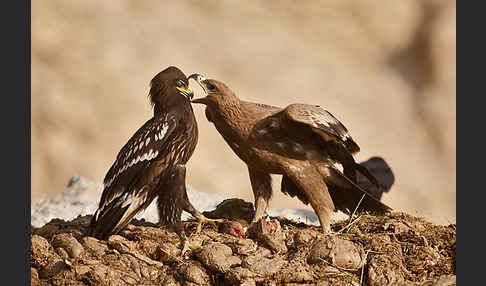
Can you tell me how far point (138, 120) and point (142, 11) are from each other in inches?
59.9

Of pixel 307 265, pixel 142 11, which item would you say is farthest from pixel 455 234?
pixel 142 11

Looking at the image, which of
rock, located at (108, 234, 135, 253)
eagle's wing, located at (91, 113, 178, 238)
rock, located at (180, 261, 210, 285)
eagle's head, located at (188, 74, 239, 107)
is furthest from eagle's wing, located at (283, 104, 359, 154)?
rock, located at (108, 234, 135, 253)

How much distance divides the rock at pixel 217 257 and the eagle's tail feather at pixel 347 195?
0.98 meters

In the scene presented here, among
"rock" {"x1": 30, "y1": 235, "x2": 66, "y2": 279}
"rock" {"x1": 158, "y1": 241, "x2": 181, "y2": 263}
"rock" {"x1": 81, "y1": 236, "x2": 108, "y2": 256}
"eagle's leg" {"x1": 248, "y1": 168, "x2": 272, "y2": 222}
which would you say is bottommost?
"rock" {"x1": 30, "y1": 235, "x2": 66, "y2": 279}

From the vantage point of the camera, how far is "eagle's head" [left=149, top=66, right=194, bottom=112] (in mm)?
4039

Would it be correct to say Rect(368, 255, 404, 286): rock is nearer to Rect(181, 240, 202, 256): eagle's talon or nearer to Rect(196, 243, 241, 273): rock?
Rect(196, 243, 241, 273): rock

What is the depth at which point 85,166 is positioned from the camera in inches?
357

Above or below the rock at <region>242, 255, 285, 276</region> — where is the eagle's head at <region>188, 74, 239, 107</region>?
above

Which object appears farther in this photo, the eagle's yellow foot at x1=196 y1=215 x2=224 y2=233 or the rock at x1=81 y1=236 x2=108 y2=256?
the eagle's yellow foot at x1=196 y1=215 x2=224 y2=233

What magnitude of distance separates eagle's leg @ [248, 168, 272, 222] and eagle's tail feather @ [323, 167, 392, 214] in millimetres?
404

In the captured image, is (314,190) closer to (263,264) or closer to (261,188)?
(261,188)

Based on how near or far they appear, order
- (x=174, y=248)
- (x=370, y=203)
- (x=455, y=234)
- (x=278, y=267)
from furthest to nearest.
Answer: (x=370, y=203), (x=455, y=234), (x=174, y=248), (x=278, y=267)

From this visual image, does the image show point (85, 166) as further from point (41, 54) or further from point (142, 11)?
point (142, 11)

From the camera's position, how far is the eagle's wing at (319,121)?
13.0 feet
